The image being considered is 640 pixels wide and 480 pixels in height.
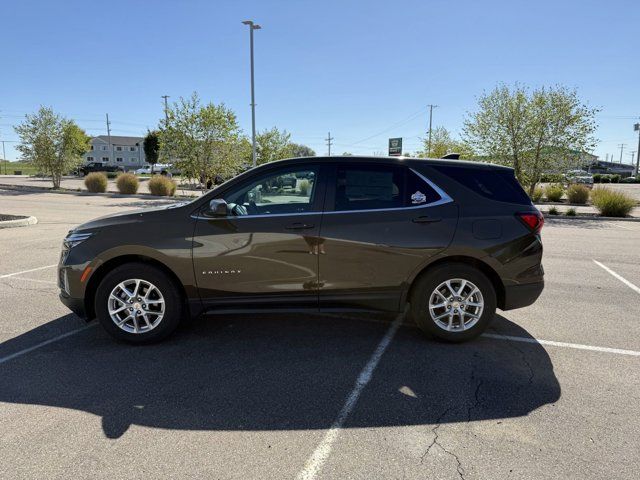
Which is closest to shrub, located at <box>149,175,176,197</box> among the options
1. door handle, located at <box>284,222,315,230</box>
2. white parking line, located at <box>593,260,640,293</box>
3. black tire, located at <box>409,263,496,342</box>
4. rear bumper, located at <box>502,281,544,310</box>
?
white parking line, located at <box>593,260,640,293</box>

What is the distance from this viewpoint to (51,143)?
102 feet

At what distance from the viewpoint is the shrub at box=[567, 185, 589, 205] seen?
24.2 metres

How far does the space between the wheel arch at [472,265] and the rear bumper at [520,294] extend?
52mm

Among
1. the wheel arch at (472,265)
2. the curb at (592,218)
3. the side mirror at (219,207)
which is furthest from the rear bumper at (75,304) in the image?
the curb at (592,218)

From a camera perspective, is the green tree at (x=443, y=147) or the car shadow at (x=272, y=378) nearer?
the car shadow at (x=272, y=378)

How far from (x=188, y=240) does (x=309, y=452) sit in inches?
87.0

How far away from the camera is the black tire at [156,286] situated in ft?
13.5

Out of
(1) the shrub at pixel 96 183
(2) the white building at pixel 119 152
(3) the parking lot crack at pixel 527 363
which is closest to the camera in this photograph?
(3) the parking lot crack at pixel 527 363

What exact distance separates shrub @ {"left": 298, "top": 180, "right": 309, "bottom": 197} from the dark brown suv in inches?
0.5

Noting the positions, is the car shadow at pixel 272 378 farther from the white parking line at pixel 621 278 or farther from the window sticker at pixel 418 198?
the white parking line at pixel 621 278

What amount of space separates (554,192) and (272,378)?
84.6 feet

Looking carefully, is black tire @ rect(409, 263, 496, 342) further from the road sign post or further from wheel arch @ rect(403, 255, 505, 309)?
the road sign post

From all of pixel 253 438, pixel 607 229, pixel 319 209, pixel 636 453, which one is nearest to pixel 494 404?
pixel 636 453

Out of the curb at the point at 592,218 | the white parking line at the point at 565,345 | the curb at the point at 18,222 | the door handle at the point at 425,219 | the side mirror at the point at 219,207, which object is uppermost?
the side mirror at the point at 219,207
